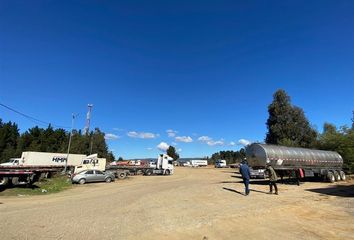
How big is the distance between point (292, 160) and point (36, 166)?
34.7 meters

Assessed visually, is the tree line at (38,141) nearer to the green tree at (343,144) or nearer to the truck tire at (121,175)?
the truck tire at (121,175)

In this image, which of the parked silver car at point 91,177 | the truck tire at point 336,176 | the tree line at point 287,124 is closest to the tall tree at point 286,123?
the tree line at point 287,124

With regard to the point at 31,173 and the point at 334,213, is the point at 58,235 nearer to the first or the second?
the point at 334,213

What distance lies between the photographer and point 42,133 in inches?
3354

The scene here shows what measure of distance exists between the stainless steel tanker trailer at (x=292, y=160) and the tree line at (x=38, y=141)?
6229 cm

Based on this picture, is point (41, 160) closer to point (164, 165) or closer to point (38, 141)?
point (164, 165)

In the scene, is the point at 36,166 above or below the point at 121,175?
above

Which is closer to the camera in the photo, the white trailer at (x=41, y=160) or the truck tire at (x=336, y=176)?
the truck tire at (x=336, y=176)

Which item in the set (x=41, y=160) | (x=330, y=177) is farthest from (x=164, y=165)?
(x=330, y=177)

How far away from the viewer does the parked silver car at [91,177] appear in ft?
107

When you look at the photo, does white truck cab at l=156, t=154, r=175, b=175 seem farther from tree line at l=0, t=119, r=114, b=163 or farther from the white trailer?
tree line at l=0, t=119, r=114, b=163

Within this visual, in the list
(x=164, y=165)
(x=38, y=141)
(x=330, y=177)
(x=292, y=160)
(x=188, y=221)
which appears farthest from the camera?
(x=38, y=141)

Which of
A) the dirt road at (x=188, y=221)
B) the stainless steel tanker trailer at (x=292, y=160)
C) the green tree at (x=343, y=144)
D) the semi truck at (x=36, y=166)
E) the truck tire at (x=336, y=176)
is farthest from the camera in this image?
the green tree at (x=343, y=144)

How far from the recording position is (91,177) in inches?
1339
